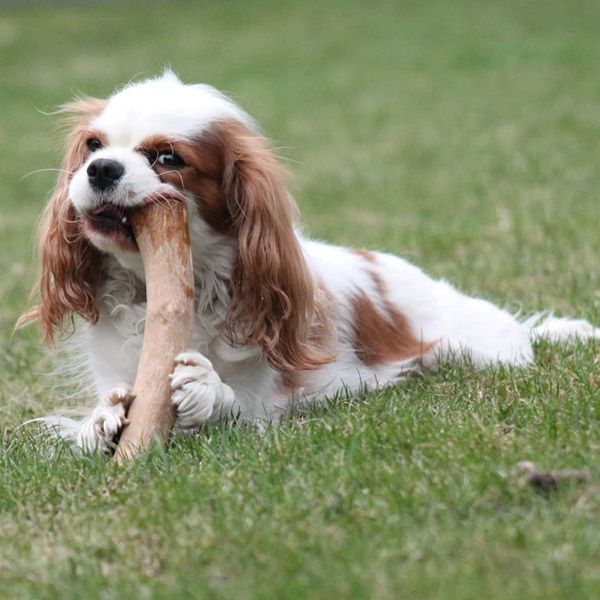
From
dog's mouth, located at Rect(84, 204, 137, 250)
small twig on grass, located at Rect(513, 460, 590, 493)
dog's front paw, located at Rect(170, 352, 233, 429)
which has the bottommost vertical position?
dog's front paw, located at Rect(170, 352, 233, 429)

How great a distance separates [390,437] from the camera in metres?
3.70

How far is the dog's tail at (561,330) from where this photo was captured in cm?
532

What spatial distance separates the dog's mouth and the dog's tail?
83.4 inches

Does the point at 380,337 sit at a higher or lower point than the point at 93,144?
lower

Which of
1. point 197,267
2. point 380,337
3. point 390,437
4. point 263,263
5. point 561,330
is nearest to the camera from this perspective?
point 390,437

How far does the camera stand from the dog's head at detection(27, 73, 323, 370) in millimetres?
4090

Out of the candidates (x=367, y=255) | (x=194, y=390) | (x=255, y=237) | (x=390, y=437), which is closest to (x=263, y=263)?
(x=255, y=237)

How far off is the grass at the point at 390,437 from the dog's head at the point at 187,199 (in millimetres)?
397

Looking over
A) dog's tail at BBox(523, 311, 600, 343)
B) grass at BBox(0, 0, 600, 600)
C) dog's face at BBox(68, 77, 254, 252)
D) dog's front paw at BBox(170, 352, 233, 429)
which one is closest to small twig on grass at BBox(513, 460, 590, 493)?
grass at BBox(0, 0, 600, 600)

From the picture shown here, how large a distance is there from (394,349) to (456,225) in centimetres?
365

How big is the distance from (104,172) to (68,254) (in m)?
0.50

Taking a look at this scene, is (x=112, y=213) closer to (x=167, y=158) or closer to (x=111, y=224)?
(x=111, y=224)

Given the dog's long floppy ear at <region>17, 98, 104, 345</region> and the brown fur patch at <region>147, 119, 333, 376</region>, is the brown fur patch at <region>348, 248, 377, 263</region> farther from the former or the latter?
the dog's long floppy ear at <region>17, 98, 104, 345</region>

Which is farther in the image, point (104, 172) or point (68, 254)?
point (68, 254)
